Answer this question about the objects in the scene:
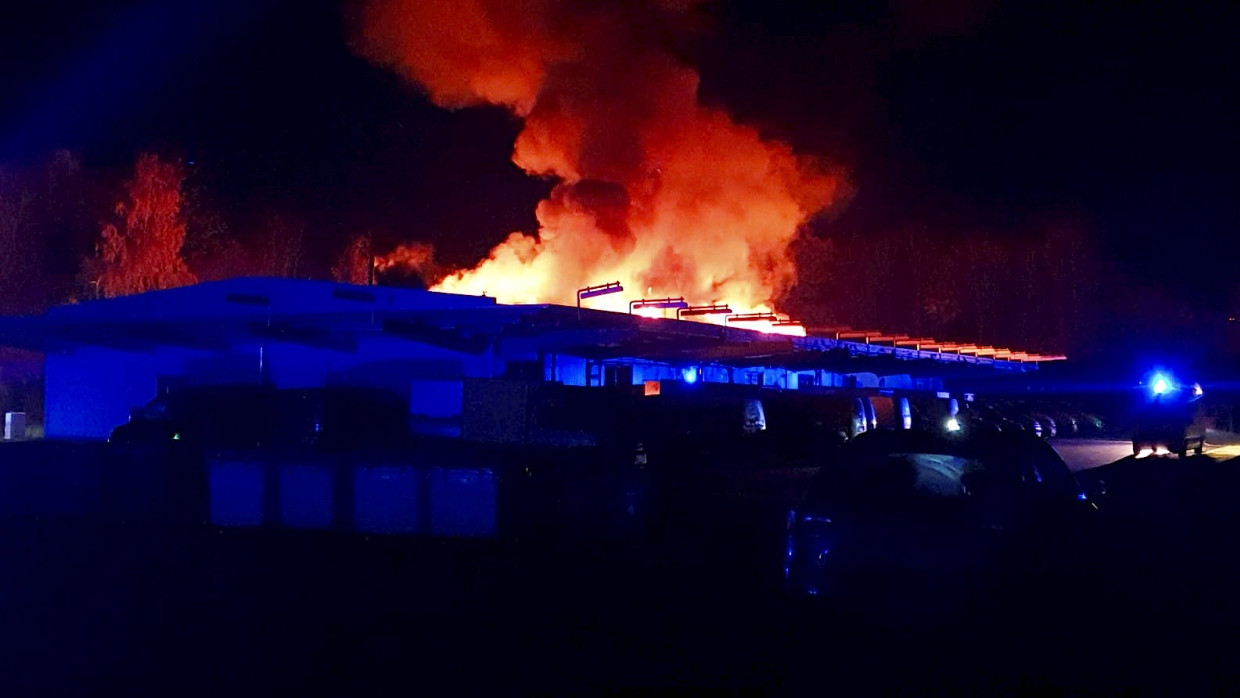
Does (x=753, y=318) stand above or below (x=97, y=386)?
above

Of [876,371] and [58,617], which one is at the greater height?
[876,371]

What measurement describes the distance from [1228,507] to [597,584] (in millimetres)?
9680

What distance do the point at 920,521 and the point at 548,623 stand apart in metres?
2.73

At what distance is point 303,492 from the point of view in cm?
1366

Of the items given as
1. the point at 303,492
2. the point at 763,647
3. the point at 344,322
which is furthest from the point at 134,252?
the point at 763,647

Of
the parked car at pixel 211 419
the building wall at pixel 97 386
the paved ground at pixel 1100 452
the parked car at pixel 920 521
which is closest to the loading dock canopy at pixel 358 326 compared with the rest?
the building wall at pixel 97 386

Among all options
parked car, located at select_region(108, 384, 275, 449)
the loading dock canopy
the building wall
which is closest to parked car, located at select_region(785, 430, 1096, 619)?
the loading dock canopy

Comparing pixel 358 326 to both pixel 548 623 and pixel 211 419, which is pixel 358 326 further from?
pixel 548 623

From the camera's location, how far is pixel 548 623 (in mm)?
8727

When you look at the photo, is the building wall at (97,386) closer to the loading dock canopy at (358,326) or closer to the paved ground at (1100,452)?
the loading dock canopy at (358,326)

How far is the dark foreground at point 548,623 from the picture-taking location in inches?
281

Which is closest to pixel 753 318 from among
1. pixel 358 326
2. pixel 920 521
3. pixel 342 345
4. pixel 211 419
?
pixel 342 345

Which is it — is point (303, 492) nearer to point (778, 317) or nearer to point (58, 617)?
point (58, 617)

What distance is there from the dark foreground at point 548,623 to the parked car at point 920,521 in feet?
1.01
